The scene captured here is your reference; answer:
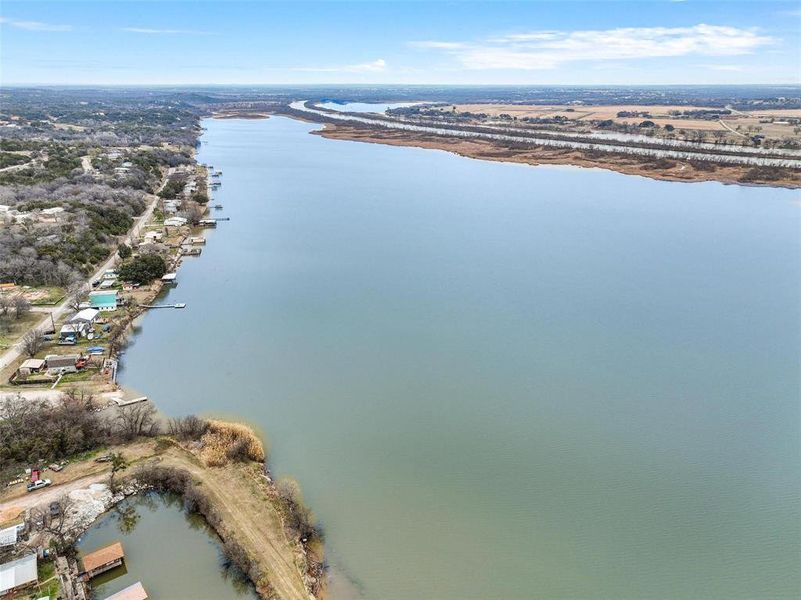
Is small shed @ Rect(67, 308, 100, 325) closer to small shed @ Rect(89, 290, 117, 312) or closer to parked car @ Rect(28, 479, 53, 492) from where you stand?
small shed @ Rect(89, 290, 117, 312)

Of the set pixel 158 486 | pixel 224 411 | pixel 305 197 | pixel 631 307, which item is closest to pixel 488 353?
pixel 631 307

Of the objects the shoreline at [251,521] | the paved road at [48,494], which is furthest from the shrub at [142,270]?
the paved road at [48,494]

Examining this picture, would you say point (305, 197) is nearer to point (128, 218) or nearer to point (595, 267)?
point (128, 218)

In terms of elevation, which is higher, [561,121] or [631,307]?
[561,121]

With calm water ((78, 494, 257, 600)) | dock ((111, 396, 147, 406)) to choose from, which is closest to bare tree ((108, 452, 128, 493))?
calm water ((78, 494, 257, 600))

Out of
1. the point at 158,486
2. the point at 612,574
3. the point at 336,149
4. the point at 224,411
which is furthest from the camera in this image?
the point at 336,149

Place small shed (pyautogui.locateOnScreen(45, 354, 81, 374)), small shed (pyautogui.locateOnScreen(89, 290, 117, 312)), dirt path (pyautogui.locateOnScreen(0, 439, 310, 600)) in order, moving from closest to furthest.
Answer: dirt path (pyautogui.locateOnScreen(0, 439, 310, 600))
small shed (pyautogui.locateOnScreen(45, 354, 81, 374))
small shed (pyautogui.locateOnScreen(89, 290, 117, 312))
